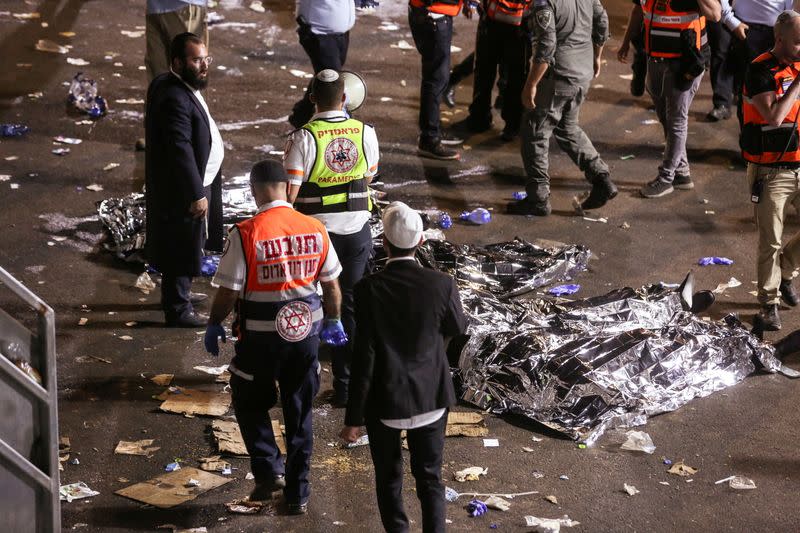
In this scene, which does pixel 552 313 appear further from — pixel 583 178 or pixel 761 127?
pixel 583 178

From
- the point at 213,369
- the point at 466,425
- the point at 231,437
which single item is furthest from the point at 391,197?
the point at 231,437

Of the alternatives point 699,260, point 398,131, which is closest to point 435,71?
point 398,131

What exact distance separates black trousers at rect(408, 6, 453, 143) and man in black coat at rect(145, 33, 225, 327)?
3.33 metres

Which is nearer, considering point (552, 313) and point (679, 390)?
point (679, 390)

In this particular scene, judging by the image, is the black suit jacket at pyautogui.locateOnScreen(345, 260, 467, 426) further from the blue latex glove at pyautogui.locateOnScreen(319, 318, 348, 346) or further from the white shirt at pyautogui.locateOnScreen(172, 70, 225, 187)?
the white shirt at pyautogui.locateOnScreen(172, 70, 225, 187)

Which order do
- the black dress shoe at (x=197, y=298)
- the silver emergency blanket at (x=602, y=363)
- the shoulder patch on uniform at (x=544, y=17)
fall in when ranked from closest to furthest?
the silver emergency blanket at (x=602, y=363)
the black dress shoe at (x=197, y=298)
the shoulder patch on uniform at (x=544, y=17)

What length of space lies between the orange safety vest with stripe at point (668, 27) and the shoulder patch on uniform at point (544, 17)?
123 cm

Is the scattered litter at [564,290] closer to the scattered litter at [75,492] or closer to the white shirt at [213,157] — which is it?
the white shirt at [213,157]

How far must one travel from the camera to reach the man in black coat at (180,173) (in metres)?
6.68

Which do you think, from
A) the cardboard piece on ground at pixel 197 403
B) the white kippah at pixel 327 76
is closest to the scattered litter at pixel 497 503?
the cardboard piece on ground at pixel 197 403

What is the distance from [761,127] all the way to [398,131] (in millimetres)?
4614

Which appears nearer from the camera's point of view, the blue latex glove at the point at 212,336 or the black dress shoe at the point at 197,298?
the blue latex glove at the point at 212,336

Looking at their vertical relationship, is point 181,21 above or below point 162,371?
above

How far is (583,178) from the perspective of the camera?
10234 mm
